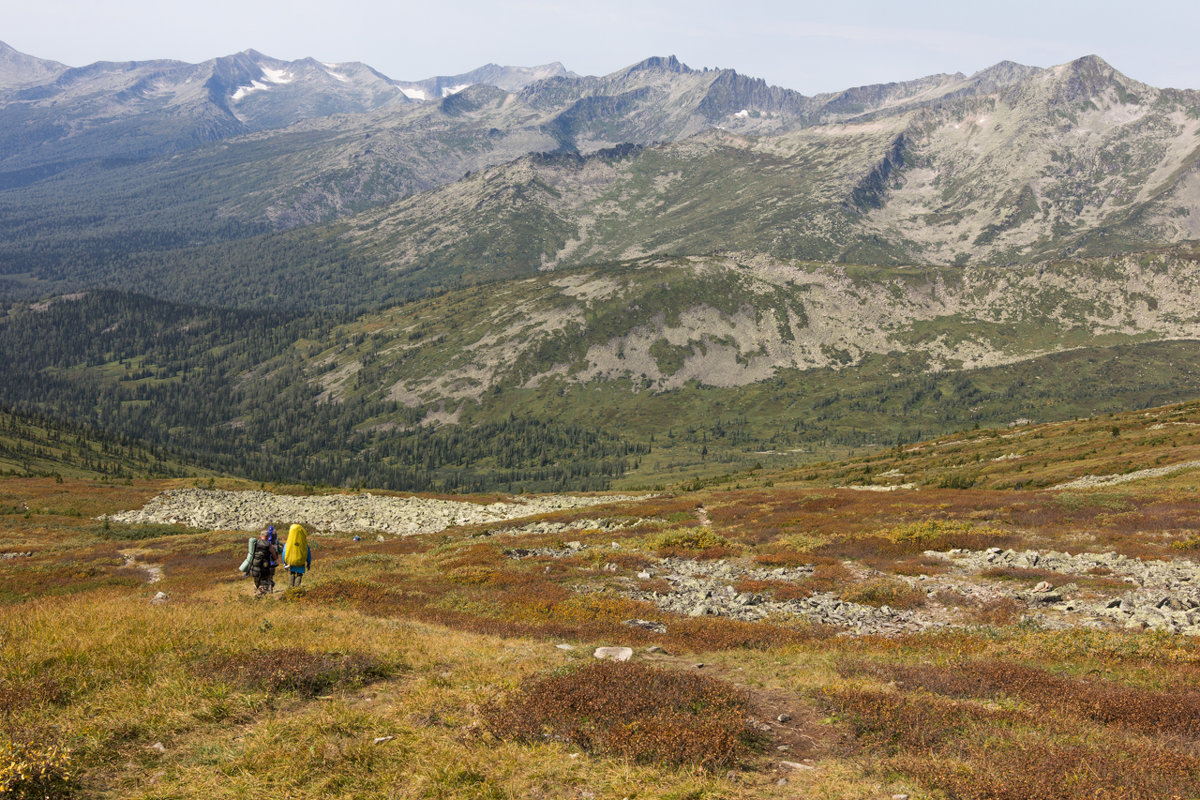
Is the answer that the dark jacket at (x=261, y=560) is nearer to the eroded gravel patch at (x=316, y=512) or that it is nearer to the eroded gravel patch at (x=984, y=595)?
the eroded gravel patch at (x=984, y=595)

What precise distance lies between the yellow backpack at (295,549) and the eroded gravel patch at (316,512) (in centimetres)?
4383

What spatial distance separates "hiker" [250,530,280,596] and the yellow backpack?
632 mm

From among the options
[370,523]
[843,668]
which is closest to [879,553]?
[843,668]

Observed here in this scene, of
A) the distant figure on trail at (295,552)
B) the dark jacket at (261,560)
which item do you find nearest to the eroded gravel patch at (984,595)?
the distant figure on trail at (295,552)

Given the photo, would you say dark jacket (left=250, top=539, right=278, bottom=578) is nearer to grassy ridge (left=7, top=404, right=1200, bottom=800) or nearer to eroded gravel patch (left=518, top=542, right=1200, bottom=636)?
grassy ridge (left=7, top=404, right=1200, bottom=800)

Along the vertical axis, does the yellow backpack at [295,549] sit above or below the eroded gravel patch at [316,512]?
above

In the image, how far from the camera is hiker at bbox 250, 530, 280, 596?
28062mm

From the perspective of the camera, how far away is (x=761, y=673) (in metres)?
17.6

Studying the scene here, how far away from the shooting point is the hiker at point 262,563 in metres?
28.1

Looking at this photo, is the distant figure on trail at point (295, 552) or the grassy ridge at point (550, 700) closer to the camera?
the grassy ridge at point (550, 700)

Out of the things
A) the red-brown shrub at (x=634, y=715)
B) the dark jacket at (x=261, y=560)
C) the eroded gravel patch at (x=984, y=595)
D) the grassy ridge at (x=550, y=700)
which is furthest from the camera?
the dark jacket at (x=261, y=560)

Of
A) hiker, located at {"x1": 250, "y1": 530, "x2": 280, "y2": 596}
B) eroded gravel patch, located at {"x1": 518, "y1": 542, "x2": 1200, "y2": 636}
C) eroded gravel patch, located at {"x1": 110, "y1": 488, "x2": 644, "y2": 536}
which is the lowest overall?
eroded gravel patch, located at {"x1": 110, "y1": 488, "x2": 644, "y2": 536}

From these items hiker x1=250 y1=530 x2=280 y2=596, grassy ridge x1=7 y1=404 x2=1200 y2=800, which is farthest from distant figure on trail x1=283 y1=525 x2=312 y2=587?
grassy ridge x1=7 y1=404 x2=1200 y2=800

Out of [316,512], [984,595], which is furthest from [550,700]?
[316,512]
